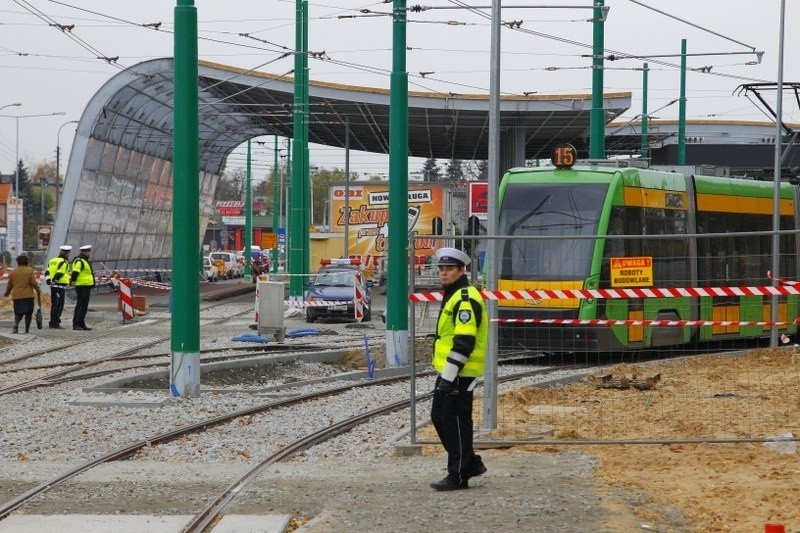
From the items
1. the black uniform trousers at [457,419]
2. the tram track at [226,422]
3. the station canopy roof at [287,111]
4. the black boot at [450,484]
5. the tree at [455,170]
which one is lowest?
the tram track at [226,422]

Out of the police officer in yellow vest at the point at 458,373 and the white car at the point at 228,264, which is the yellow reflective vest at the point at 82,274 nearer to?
the police officer in yellow vest at the point at 458,373

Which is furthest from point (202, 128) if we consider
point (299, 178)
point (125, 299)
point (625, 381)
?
point (625, 381)

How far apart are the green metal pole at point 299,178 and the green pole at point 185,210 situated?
20869 millimetres

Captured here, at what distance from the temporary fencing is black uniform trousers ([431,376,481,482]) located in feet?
6.41

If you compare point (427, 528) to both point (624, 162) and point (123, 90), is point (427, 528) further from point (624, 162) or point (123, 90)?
point (123, 90)

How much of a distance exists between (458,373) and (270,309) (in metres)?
16.5

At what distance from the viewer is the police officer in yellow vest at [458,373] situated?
30.8 ft

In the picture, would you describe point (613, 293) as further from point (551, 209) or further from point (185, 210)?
point (551, 209)

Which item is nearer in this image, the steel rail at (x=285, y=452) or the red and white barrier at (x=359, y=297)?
the steel rail at (x=285, y=452)

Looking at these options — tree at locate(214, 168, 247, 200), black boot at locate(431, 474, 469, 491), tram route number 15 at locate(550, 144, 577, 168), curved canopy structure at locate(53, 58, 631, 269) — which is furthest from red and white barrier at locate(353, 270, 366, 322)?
tree at locate(214, 168, 247, 200)

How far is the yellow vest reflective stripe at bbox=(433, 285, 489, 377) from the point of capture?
31.0 feet

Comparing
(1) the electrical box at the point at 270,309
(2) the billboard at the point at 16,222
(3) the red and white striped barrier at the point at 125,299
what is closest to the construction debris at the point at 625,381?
(1) the electrical box at the point at 270,309

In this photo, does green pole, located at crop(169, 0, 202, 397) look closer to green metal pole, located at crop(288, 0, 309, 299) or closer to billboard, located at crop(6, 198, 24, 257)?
green metal pole, located at crop(288, 0, 309, 299)

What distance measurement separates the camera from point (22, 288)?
2781cm
